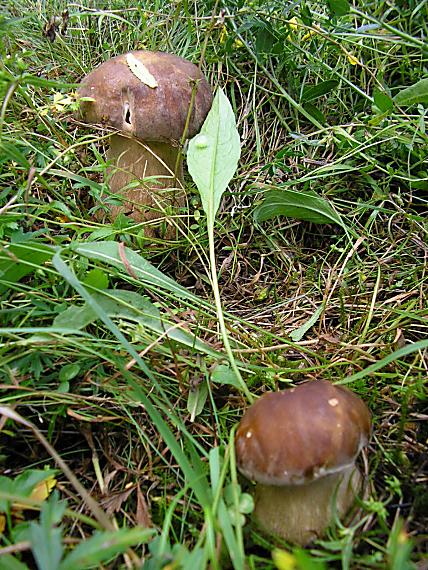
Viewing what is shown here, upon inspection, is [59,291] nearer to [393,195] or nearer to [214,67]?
[393,195]

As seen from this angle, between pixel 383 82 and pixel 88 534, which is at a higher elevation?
pixel 383 82

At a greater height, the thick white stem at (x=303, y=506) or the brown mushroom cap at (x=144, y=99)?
the brown mushroom cap at (x=144, y=99)

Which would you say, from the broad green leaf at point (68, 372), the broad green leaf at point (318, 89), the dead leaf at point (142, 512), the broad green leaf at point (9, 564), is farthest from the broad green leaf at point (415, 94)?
the broad green leaf at point (9, 564)

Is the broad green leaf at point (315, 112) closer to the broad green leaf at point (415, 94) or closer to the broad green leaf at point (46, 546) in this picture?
the broad green leaf at point (415, 94)

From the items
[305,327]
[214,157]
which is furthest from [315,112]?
[305,327]

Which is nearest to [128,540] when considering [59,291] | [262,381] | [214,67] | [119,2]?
[262,381]

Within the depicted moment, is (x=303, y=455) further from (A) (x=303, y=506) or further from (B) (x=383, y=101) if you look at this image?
(B) (x=383, y=101)

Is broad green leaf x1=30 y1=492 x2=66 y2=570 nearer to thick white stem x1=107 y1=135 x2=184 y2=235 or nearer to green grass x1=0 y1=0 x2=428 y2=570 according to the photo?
green grass x1=0 y1=0 x2=428 y2=570
